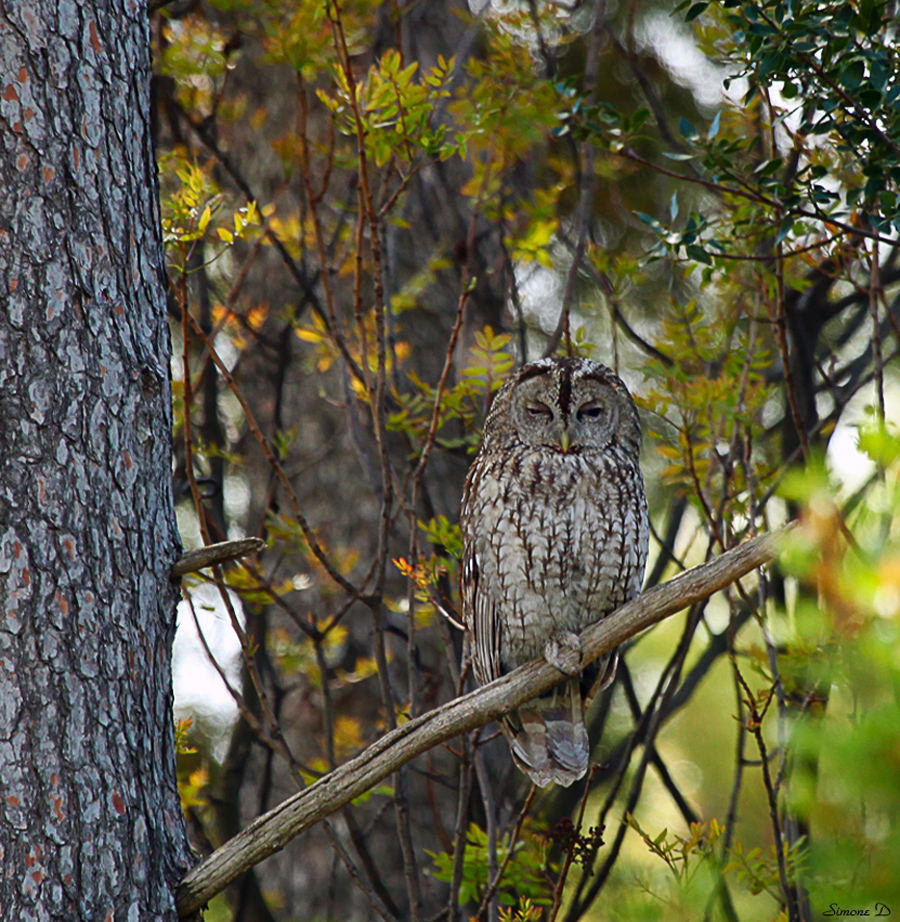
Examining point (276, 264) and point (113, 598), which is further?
point (276, 264)

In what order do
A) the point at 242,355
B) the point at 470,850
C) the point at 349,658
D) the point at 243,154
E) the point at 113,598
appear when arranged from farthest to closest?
the point at 243,154 < the point at 242,355 < the point at 349,658 < the point at 470,850 < the point at 113,598

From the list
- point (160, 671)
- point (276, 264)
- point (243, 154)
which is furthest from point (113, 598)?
point (243, 154)

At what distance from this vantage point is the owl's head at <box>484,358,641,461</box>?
2938 mm

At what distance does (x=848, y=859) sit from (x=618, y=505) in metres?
2.04

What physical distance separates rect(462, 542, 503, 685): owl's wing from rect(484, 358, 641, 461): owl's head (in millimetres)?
363

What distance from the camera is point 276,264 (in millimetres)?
4875

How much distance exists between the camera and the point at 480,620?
3.03 metres

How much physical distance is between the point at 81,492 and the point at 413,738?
77 cm

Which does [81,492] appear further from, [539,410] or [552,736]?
[552,736]

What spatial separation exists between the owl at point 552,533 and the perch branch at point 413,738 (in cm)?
64

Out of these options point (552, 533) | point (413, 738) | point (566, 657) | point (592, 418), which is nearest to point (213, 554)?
point (413, 738)

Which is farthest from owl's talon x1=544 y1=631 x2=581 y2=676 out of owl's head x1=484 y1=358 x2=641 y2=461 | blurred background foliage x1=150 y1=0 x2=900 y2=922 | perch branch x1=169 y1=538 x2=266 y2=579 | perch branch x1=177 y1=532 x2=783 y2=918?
perch branch x1=169 y1=538 x2=266 y2=579

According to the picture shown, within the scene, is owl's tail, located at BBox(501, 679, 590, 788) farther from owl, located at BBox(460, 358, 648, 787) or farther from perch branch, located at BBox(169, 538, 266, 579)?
perch branch, located at BBox(169, 538, 266, 579)

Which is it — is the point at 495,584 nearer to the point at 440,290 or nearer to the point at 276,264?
the point at 440,290
